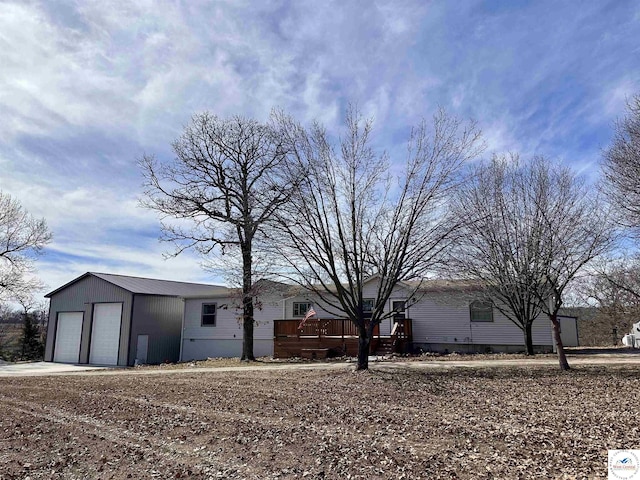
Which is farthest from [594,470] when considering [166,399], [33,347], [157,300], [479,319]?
[33,347]

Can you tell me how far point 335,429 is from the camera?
6875 mm

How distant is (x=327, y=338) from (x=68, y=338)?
17.7 m

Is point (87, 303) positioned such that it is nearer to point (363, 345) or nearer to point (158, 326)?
point (158, 326)

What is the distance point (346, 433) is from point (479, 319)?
1579 centimetres

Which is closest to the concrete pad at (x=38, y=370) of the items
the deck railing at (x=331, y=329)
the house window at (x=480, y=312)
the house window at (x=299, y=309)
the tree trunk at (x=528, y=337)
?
the deck railing at (x=331, y=329)

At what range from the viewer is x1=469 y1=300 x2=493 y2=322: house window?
2062 centimetres

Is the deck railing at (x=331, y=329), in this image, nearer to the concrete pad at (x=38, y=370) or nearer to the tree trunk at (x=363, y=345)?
the tree trunk at (x=363, y=345)

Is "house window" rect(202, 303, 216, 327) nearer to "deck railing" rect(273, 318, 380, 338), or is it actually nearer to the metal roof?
the metal roof

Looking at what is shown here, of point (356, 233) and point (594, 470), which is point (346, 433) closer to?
point (594, 470)

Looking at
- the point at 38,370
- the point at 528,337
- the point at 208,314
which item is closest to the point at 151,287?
the point at 208,314

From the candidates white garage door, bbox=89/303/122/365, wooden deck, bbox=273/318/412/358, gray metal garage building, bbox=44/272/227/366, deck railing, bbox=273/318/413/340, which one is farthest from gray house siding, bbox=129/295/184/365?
deck railing, bbox=273/318/413/340

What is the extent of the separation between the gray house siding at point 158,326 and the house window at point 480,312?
17345 mm

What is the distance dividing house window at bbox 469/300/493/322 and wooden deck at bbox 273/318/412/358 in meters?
2.90

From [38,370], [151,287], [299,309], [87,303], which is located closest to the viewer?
[38,370]
